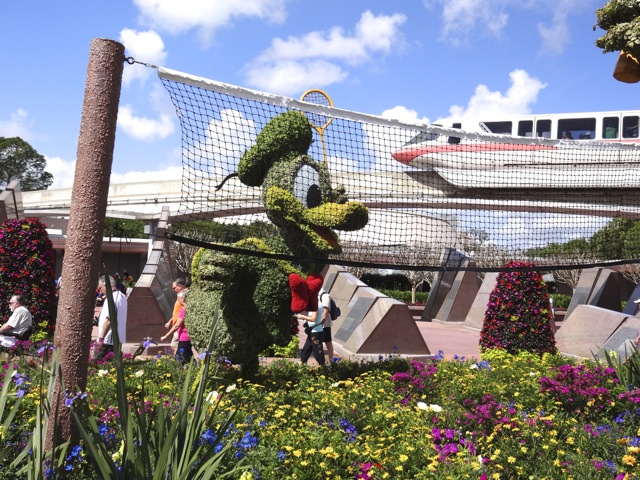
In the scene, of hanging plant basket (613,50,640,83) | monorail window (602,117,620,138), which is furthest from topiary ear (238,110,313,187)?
monorail window (602,117,620,138)

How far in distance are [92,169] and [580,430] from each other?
4.04 m

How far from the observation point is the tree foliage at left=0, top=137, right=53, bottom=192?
48.1m

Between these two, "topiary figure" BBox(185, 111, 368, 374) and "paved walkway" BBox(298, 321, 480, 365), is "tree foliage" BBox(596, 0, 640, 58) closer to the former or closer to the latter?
"topiary figure" BBox(185, 111, 368, 374)

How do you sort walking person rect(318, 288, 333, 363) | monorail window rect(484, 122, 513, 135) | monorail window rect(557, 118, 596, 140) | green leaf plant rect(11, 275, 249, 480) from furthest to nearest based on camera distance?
monorail window rect(484, 122, 513, 135)
monorail window rect(557, 118, 596, 140)
walking person rect(318, 288, 333, 363)
green leaf plant rect(11, 275, 249, 480)

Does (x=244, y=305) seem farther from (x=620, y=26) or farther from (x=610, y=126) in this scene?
(x=610, y=126)

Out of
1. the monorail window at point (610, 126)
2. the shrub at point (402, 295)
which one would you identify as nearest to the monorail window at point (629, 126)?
the monorail window at point (610, 126)

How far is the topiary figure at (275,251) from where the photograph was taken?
601cm

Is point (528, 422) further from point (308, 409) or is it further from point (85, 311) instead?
point (85, 311)

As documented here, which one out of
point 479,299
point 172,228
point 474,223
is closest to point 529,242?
point 474,223

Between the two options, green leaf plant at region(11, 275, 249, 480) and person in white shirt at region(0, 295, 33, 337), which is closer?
green leaf plant at region(11, 275, 249, 480)

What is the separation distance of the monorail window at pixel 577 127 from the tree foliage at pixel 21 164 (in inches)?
1490

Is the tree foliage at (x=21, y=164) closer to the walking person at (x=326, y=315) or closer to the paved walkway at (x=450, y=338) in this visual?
the paved walkway at (x=450, y=338)

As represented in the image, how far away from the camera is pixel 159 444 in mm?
2912

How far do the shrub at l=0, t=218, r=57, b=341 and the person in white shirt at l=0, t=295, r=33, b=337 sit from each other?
2.45ft
